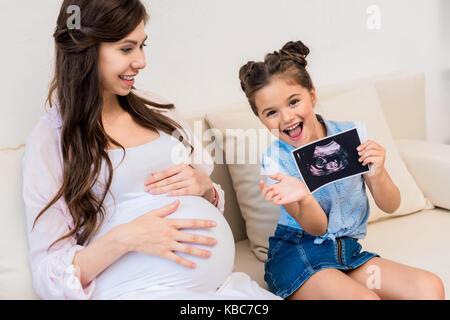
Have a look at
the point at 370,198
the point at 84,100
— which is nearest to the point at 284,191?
the point at 84,100

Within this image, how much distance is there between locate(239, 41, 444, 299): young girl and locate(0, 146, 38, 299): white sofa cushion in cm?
64

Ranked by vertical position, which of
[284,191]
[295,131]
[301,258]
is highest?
[295,131]

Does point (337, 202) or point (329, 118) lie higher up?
point (329, 118)

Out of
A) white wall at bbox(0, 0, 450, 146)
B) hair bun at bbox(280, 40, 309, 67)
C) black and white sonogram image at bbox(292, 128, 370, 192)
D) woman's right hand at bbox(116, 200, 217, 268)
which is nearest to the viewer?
woman's right hand at bbox(116, 200, 217, 268)

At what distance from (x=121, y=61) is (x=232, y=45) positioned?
0.84 meters

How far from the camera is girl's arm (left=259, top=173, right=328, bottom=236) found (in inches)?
53.2

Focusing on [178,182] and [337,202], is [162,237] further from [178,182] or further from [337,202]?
[337,202]

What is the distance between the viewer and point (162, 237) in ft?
4.31

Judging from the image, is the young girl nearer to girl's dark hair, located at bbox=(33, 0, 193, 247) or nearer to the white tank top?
the white tank top

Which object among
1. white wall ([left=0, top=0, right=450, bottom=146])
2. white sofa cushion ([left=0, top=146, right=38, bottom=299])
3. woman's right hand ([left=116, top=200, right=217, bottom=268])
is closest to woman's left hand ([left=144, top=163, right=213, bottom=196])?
woman's right hand ([left=116, top=200, right=217, bottom=268])

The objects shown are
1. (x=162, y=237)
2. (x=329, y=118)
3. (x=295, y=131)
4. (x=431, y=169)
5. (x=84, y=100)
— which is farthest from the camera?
(x=431, y=169)

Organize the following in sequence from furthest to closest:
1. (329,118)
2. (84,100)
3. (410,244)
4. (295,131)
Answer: (329,118) → (410,244) → (295,131) → (84,100)

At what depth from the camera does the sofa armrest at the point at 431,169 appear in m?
2.02
